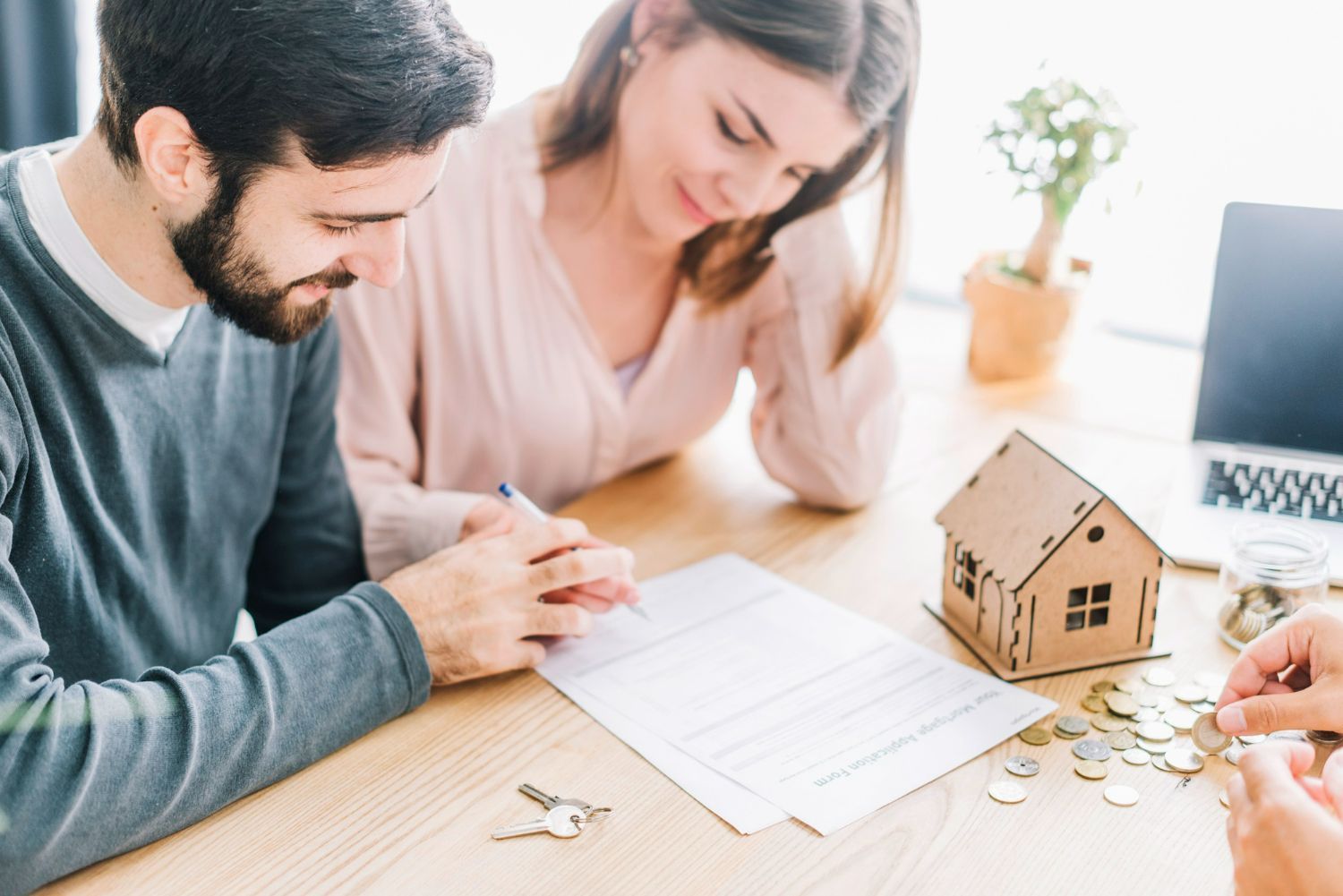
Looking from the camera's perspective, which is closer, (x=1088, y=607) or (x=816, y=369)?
(x=1088, y=607)

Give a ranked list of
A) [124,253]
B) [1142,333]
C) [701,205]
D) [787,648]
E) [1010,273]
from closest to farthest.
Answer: [124,253] → [787,648] → [701,205] → [1010,273] → [1142,333]

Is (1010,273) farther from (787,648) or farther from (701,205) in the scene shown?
(787,648)

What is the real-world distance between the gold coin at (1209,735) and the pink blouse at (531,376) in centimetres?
49

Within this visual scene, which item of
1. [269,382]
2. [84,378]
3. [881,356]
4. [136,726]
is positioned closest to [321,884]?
[136,726]

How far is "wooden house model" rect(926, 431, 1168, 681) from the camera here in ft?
3.16

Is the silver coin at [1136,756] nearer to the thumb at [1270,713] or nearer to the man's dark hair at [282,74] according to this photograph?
the thumb at [1270,713]

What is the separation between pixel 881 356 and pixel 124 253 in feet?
2.92

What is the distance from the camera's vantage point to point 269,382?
3.80 ft

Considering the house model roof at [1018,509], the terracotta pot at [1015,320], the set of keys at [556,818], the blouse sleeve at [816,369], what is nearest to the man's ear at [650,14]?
the blouse sleeve at [816,369]

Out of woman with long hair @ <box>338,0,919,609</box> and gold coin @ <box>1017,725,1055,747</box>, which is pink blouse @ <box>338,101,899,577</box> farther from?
gold coin @ <box>1017,725,1055,747</box>

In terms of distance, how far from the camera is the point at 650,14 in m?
1.24

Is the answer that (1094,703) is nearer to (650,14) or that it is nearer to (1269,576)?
(1269,576)

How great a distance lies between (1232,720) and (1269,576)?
0.22 m

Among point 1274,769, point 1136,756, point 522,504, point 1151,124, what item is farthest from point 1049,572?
point 1151,124
